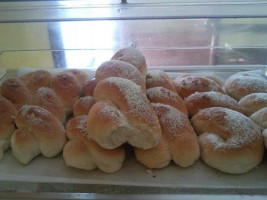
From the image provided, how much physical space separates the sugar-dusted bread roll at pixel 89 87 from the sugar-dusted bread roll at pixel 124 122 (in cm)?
16

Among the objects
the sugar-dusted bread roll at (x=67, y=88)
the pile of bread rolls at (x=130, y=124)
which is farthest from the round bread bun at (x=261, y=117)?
the sugar-dusted bread roll at (x=67, y=88)

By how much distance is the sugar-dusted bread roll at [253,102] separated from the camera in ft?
2.64

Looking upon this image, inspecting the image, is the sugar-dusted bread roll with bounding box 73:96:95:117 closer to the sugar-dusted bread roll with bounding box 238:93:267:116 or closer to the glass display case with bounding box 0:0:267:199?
the glass display case with bounding box 0:0:267:199

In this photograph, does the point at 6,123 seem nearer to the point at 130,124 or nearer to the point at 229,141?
the point at 130,124

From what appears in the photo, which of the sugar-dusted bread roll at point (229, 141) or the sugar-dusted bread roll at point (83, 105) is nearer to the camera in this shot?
the sugar-dusted bread roll at point (229, 141)

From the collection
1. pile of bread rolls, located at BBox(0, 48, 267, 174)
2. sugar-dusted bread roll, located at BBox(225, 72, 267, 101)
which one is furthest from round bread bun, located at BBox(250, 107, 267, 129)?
sugar-dusted bread roll, located at BBox(225, 72, 267, 101)

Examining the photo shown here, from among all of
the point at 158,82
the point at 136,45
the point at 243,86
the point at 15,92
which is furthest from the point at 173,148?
the point at 136,45

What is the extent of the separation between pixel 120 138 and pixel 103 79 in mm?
196

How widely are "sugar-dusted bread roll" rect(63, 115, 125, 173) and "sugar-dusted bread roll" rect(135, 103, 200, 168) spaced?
0.19ft

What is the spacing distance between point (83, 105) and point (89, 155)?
160 millimetres

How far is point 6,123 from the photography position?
751mm

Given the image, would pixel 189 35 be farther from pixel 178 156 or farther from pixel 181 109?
pixel 178 156

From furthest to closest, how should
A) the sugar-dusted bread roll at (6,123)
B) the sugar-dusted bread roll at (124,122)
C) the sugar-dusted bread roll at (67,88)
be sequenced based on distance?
the sugar-dusted bread roll at (67,88) → the sugar-dusted bread roll at (6,123) → the sugar-dusted bread roll at (124,122)

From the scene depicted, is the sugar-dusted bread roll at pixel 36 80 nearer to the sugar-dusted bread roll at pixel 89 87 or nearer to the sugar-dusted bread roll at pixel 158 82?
the sugar-dusted bread roll at pixel 89 87
